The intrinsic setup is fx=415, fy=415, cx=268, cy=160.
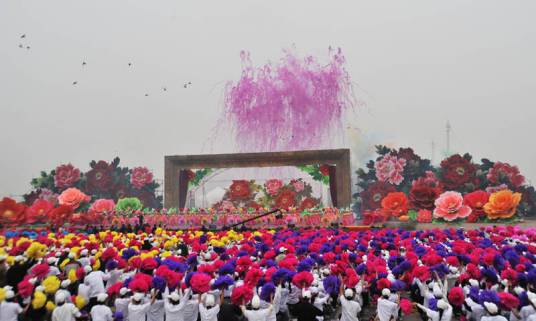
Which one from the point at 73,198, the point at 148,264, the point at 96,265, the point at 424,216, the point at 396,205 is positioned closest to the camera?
the point at 148,264

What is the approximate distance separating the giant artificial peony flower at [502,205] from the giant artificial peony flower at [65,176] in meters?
25.9

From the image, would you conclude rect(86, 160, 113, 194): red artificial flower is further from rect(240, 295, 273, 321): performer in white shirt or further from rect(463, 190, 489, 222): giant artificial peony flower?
rect(240, 295, 273, 321): performer in white shirt

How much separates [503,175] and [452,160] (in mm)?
2765

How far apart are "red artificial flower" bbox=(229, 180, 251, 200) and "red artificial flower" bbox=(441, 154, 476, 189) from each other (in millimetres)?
12350

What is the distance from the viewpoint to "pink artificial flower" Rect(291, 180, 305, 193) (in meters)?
27.9

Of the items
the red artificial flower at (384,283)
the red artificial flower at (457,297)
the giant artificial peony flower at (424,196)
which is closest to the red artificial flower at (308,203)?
the giant artificial peony flower at (424,196)

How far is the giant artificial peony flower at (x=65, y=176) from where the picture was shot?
29.0 m

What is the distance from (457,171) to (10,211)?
1009 inches

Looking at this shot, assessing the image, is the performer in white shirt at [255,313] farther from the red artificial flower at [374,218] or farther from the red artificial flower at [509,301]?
the red artificial flower at [374,218]

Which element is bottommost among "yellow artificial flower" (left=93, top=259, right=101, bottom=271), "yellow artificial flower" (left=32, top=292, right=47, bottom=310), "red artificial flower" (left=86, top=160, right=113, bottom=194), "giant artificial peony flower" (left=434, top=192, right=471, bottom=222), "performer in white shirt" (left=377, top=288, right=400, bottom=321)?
→ "performer in white shirt" (left=377, top=288, right=400, bottom=321)

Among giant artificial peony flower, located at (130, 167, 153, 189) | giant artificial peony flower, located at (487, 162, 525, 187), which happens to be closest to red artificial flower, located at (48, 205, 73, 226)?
giant artificial peony flower, located at (130, 167, 153, 189)

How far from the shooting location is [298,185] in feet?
92.0

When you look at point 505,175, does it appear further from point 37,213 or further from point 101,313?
point 37,213

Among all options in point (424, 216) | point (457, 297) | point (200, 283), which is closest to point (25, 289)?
point (200, 283)
